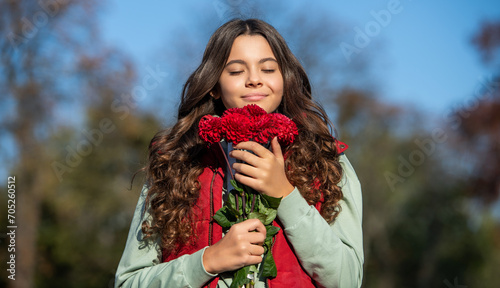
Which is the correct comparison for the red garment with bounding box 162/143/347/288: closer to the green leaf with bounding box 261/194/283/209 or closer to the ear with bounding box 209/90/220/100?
the green leaf with bounding box 261/194/283/209

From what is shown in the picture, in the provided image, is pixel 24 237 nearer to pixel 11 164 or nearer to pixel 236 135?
pixel 11 164

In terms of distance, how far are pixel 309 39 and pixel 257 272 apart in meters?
11.2

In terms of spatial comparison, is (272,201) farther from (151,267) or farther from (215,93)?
(215,93)

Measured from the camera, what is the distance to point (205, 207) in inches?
92.4

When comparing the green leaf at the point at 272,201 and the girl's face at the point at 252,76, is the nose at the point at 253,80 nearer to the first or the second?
the girl's face at the point at 252,76

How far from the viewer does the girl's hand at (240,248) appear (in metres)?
2.02

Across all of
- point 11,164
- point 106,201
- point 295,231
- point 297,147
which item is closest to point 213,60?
point 297,147

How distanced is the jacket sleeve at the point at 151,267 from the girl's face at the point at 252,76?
2.15ft

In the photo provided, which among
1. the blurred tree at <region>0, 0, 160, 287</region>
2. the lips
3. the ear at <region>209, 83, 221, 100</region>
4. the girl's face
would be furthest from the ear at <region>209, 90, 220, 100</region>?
the blurred tree at <region>0, 0, 160, 287</region>

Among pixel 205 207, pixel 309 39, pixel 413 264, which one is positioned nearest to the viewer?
pixel 205 207

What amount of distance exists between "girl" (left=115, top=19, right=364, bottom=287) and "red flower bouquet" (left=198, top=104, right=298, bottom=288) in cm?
4

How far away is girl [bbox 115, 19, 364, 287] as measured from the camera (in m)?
2.10

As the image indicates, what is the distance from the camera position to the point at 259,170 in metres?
2.06

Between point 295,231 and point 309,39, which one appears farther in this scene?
point 309,39
